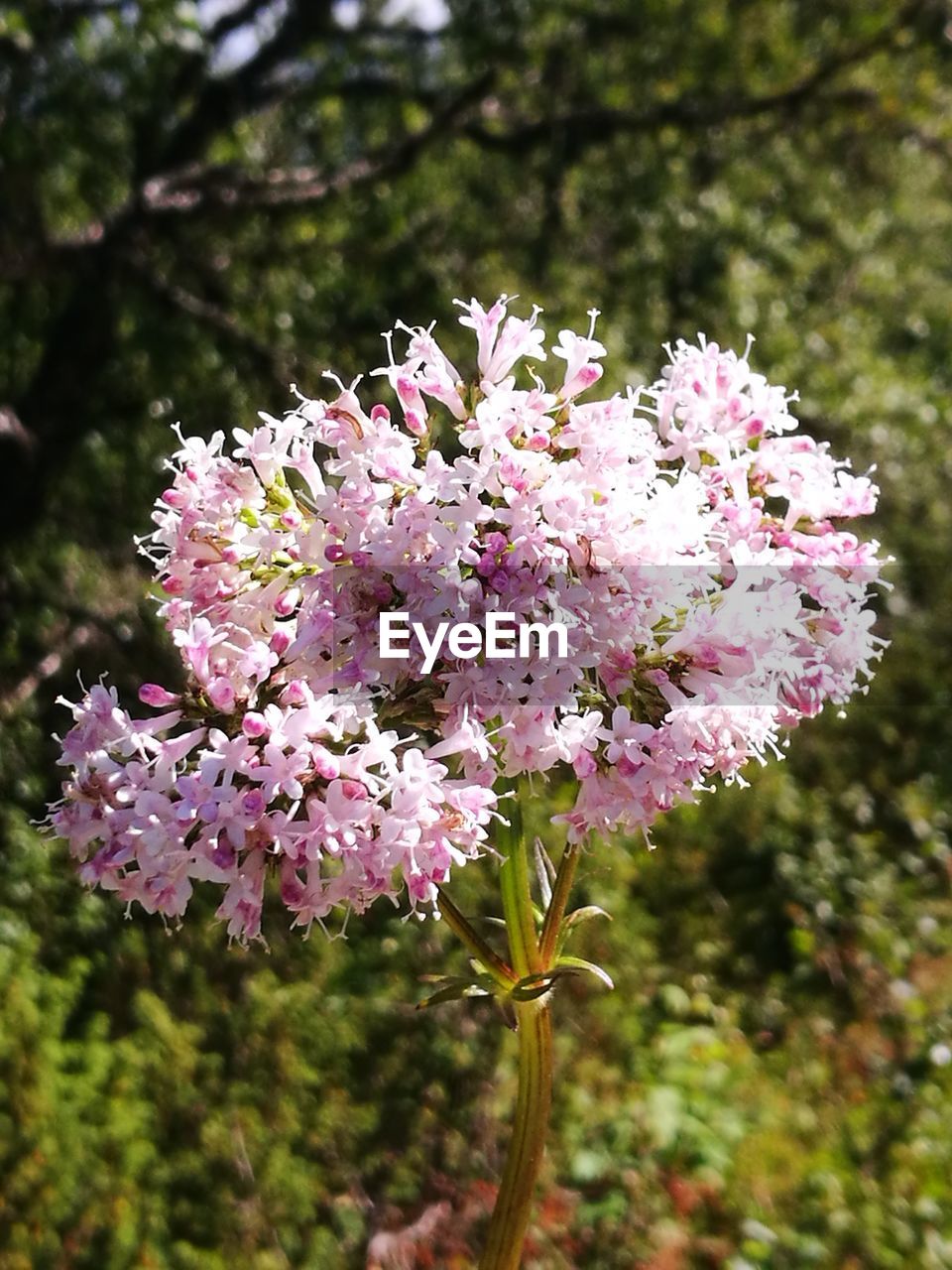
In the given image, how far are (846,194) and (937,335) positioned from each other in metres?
1.38

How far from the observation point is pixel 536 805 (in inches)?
181

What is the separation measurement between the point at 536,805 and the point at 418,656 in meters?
3.45

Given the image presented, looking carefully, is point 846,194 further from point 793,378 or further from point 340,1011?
point 340,1011

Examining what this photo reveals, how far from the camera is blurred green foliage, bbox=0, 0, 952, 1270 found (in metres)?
3.78

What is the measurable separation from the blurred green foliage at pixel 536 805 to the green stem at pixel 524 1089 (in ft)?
7.80

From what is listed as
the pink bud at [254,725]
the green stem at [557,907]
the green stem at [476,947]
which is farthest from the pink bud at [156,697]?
the green stem at [557,907]

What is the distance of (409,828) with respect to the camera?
1164mm

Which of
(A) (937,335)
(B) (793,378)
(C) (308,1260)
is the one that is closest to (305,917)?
(C) (308,1260)

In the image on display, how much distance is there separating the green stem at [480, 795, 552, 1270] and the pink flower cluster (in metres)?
0.18

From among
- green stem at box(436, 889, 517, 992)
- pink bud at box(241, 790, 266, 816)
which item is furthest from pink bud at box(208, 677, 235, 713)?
green stem at box(436, 889, 517, 992)

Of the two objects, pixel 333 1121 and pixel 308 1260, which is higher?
pixel 333 1121

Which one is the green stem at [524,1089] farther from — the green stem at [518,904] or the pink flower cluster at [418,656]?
the pink flower cluster at [418,656]

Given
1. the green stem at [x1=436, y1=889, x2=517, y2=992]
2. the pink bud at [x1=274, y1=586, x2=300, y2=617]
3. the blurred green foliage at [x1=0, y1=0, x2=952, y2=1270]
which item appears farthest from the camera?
the blurred green foliage at [x1=0, y1=0, x2=952, y2=1270]

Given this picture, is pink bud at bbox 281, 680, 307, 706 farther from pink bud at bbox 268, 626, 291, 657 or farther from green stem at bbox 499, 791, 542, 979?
green stem at bbox 499, 791, 542, 979
